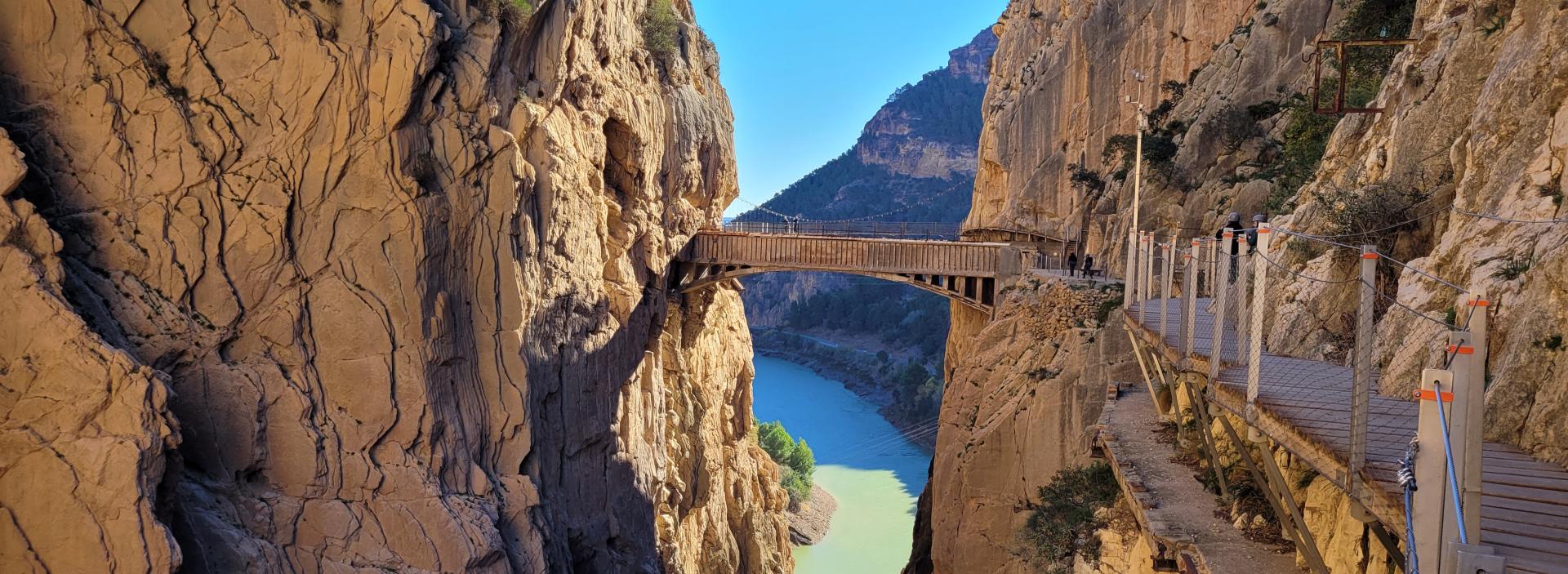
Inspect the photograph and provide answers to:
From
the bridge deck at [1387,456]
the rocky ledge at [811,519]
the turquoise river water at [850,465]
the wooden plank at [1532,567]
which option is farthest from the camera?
the rocky ledge at [811,519]

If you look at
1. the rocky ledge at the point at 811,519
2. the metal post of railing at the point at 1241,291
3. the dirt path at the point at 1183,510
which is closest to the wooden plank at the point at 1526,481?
the metal post of railing at the point at 1241,291

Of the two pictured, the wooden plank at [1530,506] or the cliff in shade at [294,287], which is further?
the cliff in shade at [294,287]

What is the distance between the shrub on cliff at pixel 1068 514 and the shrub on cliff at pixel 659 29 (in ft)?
50.8

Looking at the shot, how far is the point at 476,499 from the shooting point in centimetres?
1753

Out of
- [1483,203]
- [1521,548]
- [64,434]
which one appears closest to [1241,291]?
[1483,203]

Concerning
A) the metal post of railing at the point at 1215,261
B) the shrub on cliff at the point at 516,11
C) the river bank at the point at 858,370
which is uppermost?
the shrub on cliff at the point at 516,11

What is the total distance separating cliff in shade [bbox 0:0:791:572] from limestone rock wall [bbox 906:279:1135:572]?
8144 millimetres

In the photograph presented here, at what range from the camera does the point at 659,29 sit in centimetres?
2653

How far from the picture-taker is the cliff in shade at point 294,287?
1382 centimetres

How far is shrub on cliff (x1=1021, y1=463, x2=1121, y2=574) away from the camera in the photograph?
14.0m

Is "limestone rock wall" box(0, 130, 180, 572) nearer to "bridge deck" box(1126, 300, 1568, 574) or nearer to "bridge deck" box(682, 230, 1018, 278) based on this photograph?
"bridge deck" box(1126, 300, 1568, 574)

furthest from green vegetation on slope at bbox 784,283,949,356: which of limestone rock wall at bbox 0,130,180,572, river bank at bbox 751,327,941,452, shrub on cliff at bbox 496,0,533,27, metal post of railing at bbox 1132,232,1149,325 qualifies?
limestone rock wall at bbox 0,130,180,572

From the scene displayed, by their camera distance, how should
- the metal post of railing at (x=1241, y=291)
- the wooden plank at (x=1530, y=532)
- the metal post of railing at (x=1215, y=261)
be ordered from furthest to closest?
the metal post of railing at (x=1215, y=261)
the metal post of railing at (x=1241, y=291)
the wooden plank at (x=1530, y=532)

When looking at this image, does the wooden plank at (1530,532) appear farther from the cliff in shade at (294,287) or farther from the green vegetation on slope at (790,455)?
the green vegetation on slope at (790,455)
